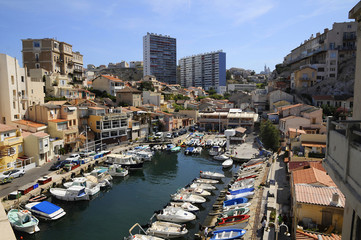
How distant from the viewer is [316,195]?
13.2 m

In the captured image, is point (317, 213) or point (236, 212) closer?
point (317, 213)

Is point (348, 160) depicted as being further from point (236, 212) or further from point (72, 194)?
point (72, 194)

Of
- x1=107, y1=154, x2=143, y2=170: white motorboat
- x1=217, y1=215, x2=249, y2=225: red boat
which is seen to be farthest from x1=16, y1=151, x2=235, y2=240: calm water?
x1=217, y1=215, x2=249, y2=225: red boat

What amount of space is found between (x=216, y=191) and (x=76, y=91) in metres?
42.3

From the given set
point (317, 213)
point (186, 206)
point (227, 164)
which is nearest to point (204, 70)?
point (227, 164)

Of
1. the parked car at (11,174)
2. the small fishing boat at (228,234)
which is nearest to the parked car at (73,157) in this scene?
the parked car at (11,174)

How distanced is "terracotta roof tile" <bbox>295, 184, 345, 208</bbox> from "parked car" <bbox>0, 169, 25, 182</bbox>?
85.7ft

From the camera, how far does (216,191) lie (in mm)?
26375

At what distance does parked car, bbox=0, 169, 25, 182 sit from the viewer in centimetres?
2505

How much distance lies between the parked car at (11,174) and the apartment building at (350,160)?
2848 cm

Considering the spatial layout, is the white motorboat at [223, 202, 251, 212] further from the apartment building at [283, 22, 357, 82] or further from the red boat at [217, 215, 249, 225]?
the apartment building at [283, 22, 357, 82]

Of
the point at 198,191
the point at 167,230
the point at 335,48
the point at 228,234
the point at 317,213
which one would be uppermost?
the point at 335,48

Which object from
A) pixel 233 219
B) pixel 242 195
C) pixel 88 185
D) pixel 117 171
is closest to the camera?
pixel 233 219

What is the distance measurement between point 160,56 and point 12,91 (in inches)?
4176
